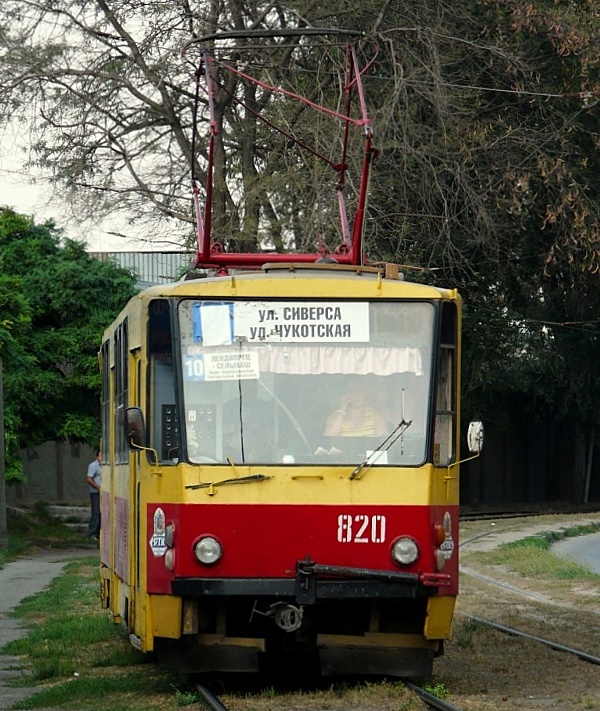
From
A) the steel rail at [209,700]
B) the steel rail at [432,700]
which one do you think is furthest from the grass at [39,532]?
the steel rail at [432,700]

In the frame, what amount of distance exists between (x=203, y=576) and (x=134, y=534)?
1086mm

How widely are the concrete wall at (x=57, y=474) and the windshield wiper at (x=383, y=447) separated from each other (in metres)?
34.7

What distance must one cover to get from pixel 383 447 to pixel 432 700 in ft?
5.50

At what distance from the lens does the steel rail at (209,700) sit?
9578 millimetres

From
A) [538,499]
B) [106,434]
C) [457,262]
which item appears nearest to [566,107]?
[457,262]

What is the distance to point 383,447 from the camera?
10188 mm

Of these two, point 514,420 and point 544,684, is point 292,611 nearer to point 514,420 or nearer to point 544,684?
point 544,684

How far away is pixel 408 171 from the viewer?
82.2ft

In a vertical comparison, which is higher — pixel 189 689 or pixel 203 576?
pixel 203 576

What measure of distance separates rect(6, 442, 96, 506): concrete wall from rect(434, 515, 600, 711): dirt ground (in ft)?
79.3

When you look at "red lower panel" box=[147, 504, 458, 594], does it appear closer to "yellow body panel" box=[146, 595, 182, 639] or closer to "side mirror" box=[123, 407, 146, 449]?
"yellow body panel" box=[146, 595, 182, 639]

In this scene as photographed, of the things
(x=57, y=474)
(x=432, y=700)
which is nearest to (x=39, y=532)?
(x=57, y=474)

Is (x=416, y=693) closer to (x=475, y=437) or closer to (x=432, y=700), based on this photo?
(x=432, y=700)

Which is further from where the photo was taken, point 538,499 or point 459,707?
point 538,499
